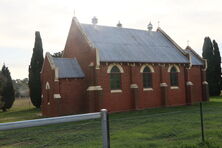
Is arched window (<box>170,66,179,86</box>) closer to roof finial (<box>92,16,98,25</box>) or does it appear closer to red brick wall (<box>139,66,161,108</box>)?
red brick wall (<box>139,66,161,108</box>)

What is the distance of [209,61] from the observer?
4744 cm

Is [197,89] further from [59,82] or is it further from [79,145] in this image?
[79,145]

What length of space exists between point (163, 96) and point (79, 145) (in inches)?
876

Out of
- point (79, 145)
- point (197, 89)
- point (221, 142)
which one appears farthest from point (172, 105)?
point (79, 145)

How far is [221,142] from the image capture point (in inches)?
363

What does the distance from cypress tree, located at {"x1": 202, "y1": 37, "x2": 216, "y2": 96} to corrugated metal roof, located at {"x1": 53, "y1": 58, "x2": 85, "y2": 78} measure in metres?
26.7

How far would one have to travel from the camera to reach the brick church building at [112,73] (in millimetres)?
25172

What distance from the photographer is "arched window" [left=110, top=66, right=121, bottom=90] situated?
85.7ft

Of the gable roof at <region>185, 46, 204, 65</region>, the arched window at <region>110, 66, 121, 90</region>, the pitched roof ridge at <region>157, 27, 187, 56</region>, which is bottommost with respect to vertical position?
the arched window at <region>110, 66, 121, 90</region>

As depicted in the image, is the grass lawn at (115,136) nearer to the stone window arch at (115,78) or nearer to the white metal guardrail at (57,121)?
the white metal guardrail at (57,121)

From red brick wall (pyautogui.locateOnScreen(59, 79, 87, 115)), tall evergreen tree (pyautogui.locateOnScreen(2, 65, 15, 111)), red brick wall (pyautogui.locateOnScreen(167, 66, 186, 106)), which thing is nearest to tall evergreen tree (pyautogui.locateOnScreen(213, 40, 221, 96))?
red brick wall (pyautogui.locateOnScreen(167, 66, 186, 106))

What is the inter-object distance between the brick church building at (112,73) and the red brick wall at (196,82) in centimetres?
75

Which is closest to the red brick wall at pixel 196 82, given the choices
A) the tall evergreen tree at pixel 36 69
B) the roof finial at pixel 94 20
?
the roof finial at pixel 94 20

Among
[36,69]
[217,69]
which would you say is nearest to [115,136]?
[36,69]
